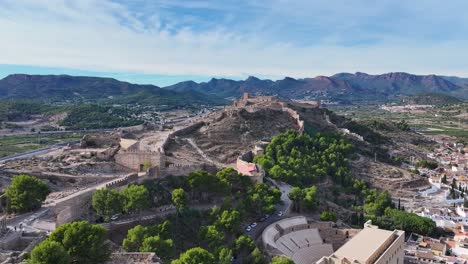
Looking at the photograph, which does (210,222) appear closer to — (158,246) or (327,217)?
(158,246)

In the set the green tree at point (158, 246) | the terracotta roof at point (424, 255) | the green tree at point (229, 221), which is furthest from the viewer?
the terracotta roof at point (424, 255)

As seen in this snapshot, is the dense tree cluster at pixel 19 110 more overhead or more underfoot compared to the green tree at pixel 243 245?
more overhead

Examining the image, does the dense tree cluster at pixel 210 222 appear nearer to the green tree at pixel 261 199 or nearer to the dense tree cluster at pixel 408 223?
the green tree at pixel 261 199

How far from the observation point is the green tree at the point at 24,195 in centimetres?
3559

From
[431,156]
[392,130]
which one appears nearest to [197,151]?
[431,156]

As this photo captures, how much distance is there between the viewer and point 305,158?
228 ft

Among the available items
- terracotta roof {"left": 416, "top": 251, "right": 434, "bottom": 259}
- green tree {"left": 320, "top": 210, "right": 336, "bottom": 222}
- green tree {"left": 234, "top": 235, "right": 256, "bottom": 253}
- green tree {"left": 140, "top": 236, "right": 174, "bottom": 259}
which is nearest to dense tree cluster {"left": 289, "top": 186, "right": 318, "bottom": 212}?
green tree {"left": 320, "top": 210, "right": 336, "bottom": 222}

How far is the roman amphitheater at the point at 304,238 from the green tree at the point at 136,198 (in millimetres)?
11635

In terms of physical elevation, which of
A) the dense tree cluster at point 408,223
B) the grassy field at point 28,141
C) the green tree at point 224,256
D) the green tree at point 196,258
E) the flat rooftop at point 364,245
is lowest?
the dense tree cluster at point 408,223

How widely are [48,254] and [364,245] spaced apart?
23727 millimetres

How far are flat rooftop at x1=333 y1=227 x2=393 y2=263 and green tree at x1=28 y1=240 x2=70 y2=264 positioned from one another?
19.0m

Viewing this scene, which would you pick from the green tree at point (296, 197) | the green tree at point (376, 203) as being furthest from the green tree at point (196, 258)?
the green tree at point (376, 203)

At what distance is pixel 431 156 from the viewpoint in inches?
4011

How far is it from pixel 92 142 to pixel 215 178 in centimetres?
2450
